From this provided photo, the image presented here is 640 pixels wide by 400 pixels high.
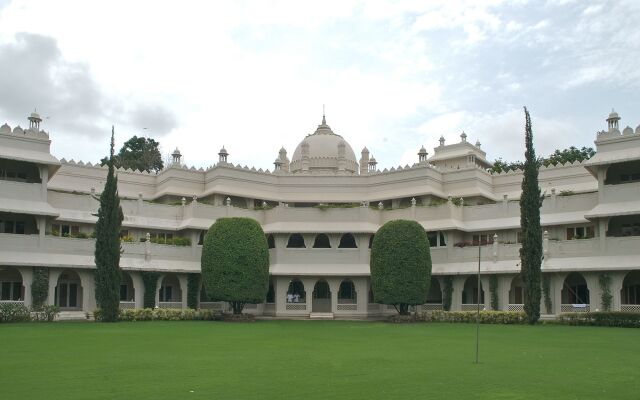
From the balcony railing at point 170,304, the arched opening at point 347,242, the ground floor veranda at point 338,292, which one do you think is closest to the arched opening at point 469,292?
the ground floor veranda at point 338,292

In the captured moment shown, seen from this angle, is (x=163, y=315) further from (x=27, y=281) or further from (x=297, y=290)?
(x=297, y=290)

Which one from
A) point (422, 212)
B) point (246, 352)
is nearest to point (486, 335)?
point (246, 352)

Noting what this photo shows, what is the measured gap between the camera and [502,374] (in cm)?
1833

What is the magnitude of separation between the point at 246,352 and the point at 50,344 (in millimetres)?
7290

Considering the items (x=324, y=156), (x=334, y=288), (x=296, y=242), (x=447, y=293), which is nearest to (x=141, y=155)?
(x=324, y=156)

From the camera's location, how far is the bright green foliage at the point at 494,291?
45.7m

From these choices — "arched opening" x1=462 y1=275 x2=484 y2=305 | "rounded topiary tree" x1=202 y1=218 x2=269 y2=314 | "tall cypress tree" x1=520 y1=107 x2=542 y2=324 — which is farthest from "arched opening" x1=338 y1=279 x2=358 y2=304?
"tall cypress tree" x1=520 y1=107 x2=542 y2=324

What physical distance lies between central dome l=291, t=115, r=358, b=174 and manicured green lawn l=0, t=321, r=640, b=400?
1216 inches

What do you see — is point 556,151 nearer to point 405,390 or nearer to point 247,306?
point 247,306

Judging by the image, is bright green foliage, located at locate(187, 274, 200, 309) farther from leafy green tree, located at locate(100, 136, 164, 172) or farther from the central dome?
leafy green tree, located at locate(100, 136, 164, 172)

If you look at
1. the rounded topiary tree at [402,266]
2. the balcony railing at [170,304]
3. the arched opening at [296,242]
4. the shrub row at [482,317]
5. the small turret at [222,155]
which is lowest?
the shrub row at [482,317]

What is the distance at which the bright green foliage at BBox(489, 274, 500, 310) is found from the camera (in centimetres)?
4572

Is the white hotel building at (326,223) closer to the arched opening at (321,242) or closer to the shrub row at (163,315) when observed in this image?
the arched opening at (321,242)

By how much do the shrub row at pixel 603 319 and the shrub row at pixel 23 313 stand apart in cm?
2857
